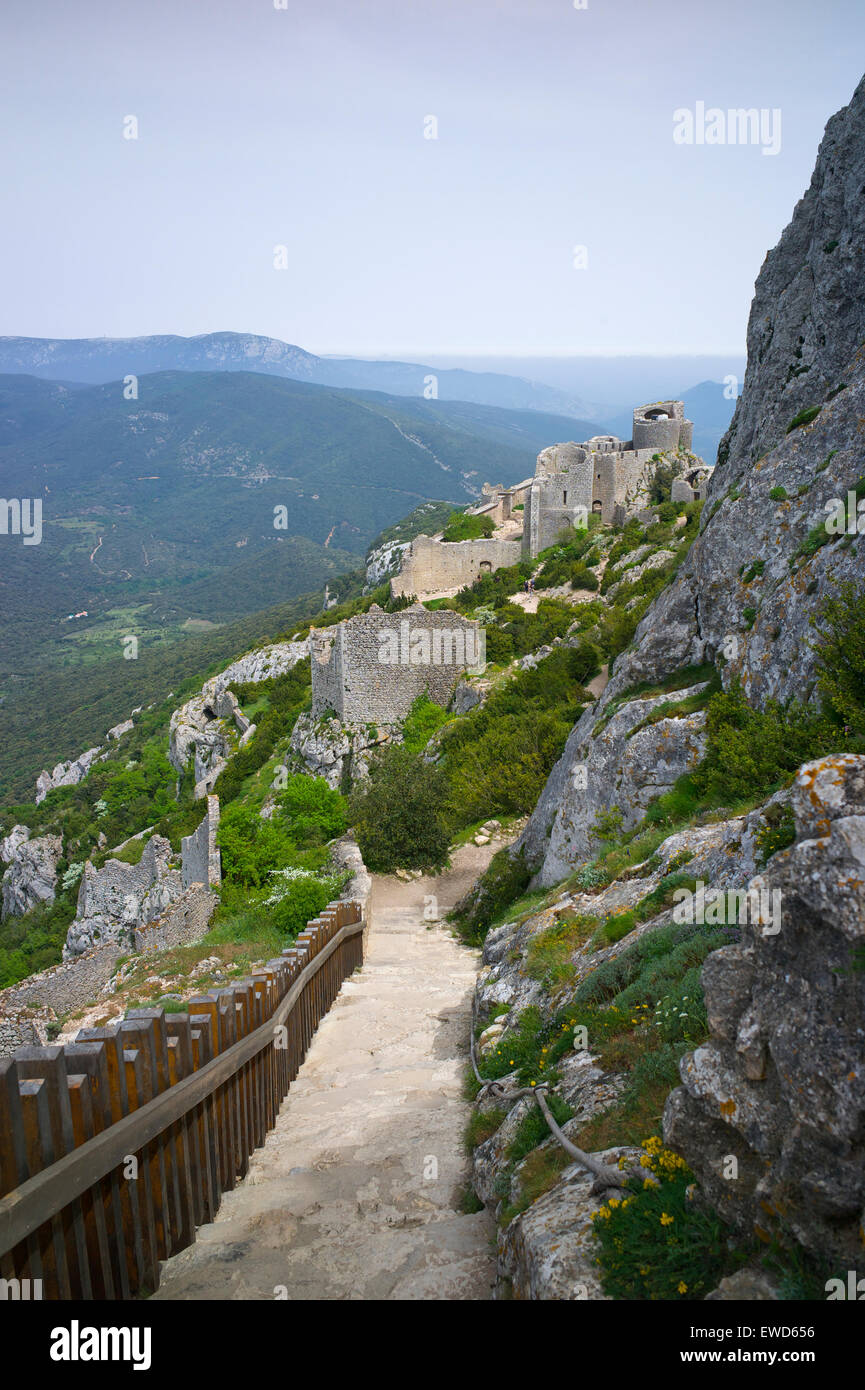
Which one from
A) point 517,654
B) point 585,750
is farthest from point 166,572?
point 585,750

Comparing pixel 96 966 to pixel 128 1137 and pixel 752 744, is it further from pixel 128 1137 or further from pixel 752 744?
pixel 128 1137

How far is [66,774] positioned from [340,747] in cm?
4670

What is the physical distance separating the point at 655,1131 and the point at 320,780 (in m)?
18.6

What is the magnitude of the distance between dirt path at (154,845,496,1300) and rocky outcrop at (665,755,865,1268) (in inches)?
56.9

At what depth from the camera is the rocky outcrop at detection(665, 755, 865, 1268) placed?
2584 mm

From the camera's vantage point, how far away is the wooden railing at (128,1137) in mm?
3031

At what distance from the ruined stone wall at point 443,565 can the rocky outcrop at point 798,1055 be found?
118 feet

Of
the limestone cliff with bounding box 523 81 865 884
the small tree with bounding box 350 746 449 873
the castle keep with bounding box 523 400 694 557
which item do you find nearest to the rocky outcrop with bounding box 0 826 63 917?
the small tree with bounding box 350 746 449 873

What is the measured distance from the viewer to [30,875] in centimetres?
4016

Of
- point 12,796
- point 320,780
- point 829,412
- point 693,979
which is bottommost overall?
point 12,796

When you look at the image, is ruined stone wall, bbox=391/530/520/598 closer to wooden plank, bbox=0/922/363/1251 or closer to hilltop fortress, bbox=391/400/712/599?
hilltop fortress, bbox=391/400/712/599

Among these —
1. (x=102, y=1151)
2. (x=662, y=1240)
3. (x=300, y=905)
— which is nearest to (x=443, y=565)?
(x=300, y=905)
